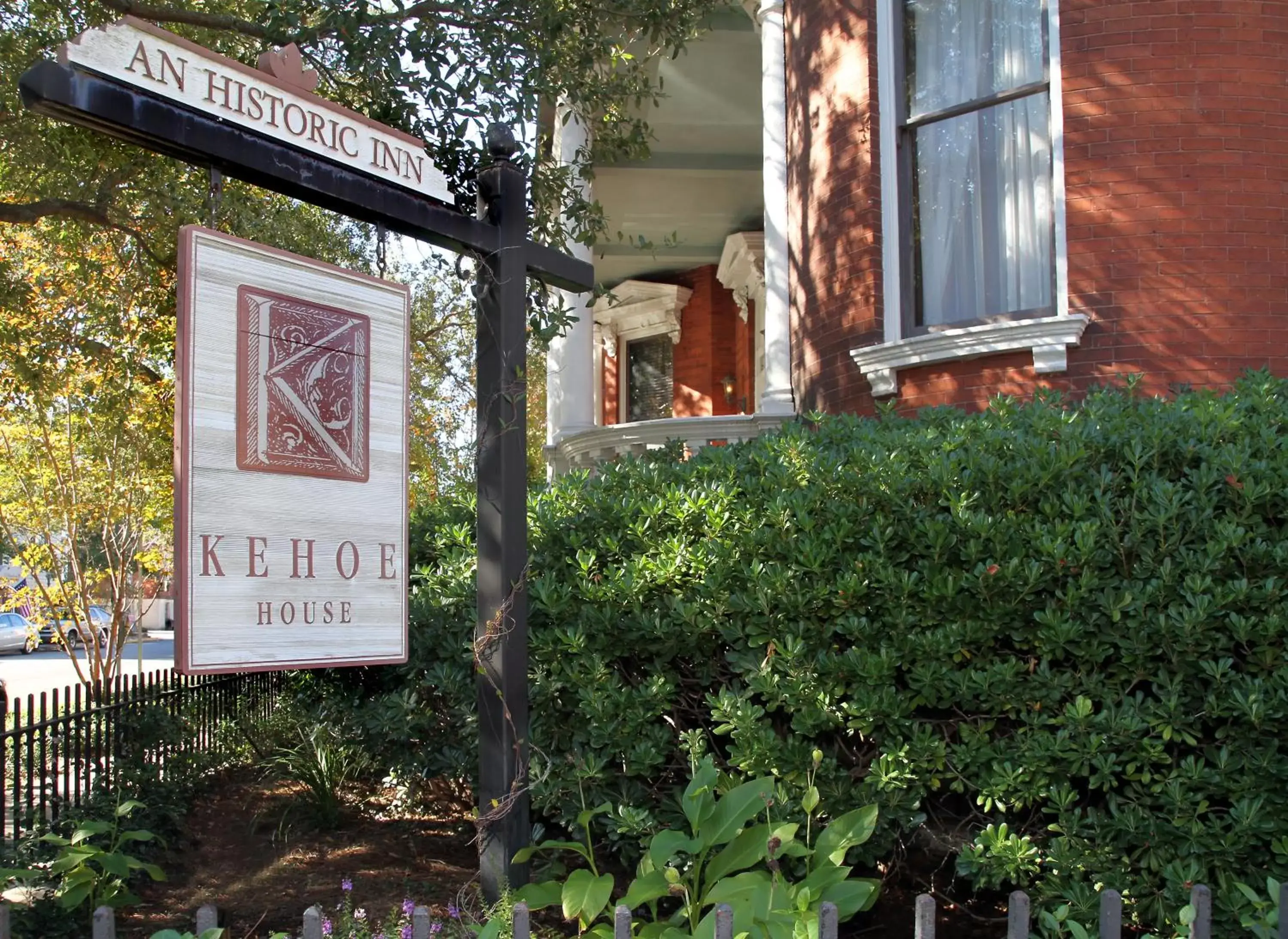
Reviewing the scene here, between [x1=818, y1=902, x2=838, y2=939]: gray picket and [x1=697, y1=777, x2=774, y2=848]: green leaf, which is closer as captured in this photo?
[x1=818, y1=902, x2=838, y2=939]: gray picket

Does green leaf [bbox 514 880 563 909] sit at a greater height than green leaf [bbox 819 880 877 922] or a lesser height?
lesser

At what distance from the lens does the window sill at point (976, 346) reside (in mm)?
6859

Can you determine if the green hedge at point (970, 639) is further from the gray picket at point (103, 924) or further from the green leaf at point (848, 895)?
the gray picket at point (103, 924)

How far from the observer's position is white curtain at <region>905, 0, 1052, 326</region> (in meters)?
7.38

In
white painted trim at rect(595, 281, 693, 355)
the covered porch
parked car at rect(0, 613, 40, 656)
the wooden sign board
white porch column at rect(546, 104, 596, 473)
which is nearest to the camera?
the wooden sign board

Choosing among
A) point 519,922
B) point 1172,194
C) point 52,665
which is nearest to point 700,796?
point 519,922

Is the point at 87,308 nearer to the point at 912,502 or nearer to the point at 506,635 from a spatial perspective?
the point at 506,635

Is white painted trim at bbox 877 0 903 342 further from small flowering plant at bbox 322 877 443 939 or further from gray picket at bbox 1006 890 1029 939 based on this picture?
gray picket at bbox 1006 890 1029 939

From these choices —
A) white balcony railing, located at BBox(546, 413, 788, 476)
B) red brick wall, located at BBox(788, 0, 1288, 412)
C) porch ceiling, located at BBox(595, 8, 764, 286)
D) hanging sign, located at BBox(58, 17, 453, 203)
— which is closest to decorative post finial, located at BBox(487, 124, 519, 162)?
hanging sign, located at BBox(58, 17, 453, 203)

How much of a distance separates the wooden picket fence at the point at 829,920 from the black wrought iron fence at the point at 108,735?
76.2 inches

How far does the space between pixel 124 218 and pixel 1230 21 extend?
7.98 meters

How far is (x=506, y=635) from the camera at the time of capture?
4102mm

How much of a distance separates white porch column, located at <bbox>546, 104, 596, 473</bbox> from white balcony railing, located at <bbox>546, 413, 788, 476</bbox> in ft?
3.69

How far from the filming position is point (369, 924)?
464 cm
